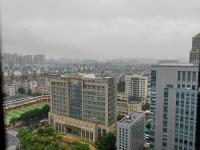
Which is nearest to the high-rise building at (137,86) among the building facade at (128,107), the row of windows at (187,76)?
the building facade at (128,107)

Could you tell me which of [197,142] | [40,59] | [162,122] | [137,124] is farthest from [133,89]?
[40,59]

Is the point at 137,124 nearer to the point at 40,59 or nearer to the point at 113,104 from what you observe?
the point at 113,104

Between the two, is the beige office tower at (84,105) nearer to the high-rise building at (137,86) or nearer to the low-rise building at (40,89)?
the high-rise building at (137,86)

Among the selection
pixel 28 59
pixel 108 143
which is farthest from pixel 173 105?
pixel 28 59

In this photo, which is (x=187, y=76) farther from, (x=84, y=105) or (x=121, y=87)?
(x=121, y=87)

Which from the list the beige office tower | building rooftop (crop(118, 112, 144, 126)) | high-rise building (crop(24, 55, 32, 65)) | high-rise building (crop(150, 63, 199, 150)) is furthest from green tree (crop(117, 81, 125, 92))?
high-rise building (crop(24, 55, 32, 65))

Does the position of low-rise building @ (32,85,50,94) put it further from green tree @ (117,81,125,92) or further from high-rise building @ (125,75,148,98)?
high-rise building @ (125,75,148,98)
